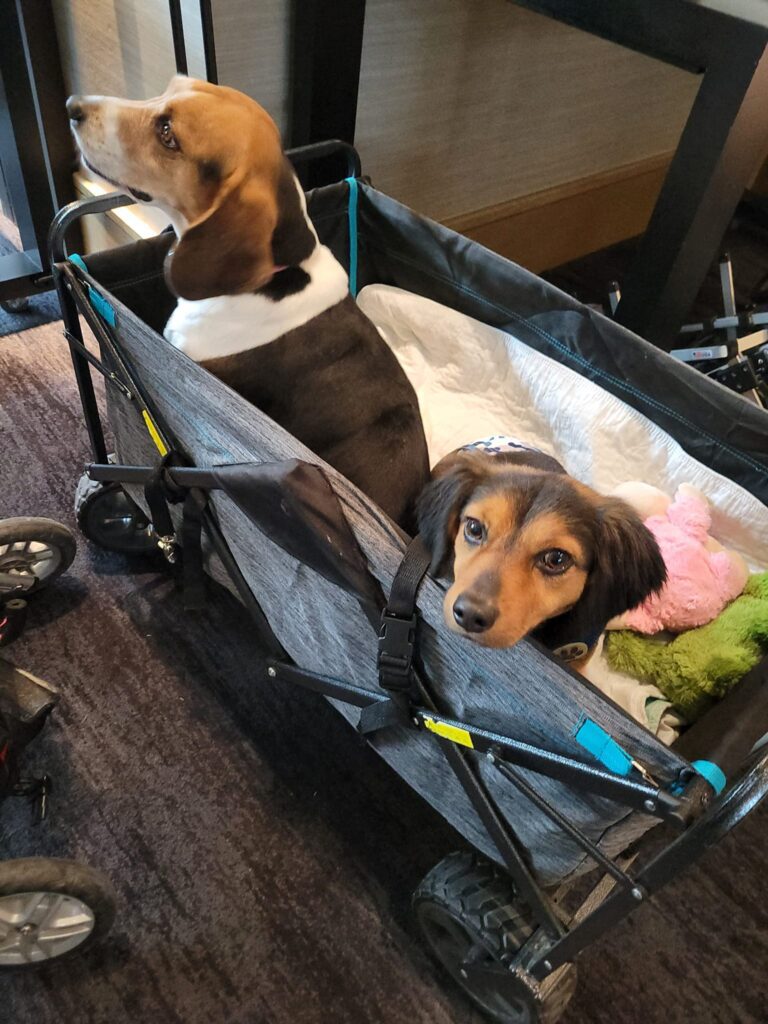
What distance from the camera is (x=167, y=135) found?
1131mm

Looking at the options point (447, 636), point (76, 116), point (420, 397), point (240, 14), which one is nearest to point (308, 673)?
point (447, 636)

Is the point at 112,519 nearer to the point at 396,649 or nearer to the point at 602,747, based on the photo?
the point at 396,649

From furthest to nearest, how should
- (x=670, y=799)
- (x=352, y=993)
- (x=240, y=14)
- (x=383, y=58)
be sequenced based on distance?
(x=383, y=58) → (x=240, y=14) → (x=352, y=993) → (x=670, y=799)

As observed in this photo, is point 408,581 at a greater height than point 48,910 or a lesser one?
greater

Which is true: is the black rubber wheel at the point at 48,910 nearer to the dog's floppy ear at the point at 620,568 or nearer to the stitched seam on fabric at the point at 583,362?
the dog's floppy ear at the point at 620,568

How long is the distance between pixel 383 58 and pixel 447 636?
5.46 ft

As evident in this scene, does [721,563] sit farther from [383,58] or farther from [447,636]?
[383,58]

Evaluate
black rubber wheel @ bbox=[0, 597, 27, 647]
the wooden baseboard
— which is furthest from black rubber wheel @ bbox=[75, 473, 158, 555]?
the wooden baseboard

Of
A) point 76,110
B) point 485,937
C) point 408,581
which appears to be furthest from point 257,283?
point 485,937

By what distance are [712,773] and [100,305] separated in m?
1.01

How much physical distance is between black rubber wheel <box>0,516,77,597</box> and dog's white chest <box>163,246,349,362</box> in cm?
43

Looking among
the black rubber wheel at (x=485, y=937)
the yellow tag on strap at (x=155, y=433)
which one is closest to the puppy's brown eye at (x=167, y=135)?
the yellow tag on strap at (x=155, y=433)

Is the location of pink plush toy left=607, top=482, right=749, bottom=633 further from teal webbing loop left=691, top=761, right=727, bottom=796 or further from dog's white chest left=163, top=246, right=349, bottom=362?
dog's white chest left=163, top=246, right=349, bottom=362

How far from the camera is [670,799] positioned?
0.67 m
